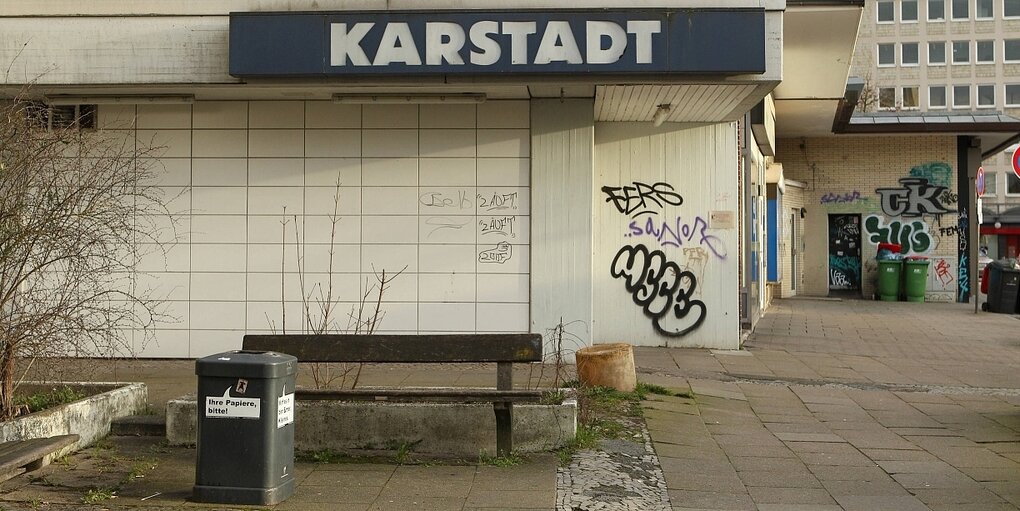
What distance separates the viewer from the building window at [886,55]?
231 ft

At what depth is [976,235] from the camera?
23.4 meters

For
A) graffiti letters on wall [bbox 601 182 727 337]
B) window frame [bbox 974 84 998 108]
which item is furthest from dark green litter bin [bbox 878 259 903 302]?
window frame [bbox 974 84 998 108]

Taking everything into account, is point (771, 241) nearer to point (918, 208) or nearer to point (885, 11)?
point (918, 208)

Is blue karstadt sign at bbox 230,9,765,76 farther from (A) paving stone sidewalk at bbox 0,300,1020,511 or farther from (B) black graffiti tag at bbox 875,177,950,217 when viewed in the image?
(B) black graffiti tag at bbox 875,177,950,217

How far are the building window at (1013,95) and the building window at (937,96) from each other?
14.9 ft

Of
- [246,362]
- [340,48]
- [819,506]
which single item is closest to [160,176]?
[340,48]

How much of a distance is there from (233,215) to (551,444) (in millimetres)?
6320

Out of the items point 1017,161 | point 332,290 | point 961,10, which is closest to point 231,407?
point 332,290

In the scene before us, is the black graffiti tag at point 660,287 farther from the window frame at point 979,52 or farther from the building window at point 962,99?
the window frame at point 979,52

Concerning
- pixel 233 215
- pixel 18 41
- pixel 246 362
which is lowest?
pixel 246 362

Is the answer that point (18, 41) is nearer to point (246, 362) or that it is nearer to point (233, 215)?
point (233, 215)

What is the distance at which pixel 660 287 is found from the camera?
13062 millimetres

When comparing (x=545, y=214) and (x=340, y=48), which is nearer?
(x=340, y=48)

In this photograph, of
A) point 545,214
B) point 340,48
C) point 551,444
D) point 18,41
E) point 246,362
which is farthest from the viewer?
point 545,214
